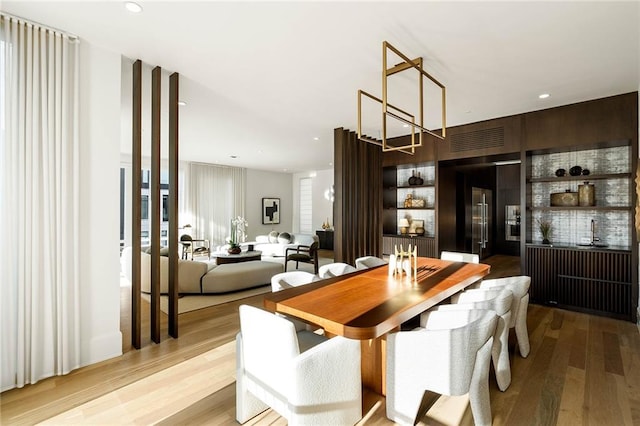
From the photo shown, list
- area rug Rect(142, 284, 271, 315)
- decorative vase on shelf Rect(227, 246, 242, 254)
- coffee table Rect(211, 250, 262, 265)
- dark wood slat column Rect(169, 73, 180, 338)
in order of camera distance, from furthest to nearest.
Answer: decorative vase on shelf Rect(227, 246, 242, 254) < coffee table Rect(211, 250, 262, 265) < area rug Rect(142, 284, 271, 315) < dark wood slat column Rect(169, 73, 180, 338)

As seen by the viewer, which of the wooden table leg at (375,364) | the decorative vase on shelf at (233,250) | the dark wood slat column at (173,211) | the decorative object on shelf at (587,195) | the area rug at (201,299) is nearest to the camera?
the wooden table leg at (375,364)

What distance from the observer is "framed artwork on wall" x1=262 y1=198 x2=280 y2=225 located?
10.9 meters

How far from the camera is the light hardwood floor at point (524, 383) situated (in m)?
1.98

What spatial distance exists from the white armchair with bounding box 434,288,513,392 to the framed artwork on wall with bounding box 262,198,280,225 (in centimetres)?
902

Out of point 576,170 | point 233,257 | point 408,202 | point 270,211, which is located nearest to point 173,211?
point 233,257

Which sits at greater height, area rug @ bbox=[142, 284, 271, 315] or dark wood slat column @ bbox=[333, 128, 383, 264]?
dark wood slat column @ bbox=[333, 128, 383, 264]

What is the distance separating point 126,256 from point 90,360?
3.04 m

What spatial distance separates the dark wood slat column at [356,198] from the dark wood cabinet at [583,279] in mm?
2413

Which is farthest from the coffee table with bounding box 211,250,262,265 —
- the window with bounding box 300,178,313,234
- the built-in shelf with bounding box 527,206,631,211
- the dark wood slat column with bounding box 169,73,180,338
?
the built-in shelf with bounding box 527,206,631,211

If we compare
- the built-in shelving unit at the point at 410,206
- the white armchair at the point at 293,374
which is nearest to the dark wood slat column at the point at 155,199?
the white armchair at the point at 293,374

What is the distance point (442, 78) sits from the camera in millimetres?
3264

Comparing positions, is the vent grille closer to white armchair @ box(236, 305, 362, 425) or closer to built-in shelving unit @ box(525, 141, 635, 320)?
built-in shelving unit @ box(525, 141, 635, 320)

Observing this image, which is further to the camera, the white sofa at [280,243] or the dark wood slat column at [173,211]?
the white sofa at [280,243]

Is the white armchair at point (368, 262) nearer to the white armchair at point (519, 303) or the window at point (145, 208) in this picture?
the white armchair at point (519, 303)
